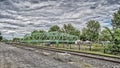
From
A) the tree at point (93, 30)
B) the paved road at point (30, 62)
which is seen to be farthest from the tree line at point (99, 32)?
the paved road at point (30, 62)

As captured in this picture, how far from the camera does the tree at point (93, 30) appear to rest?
11150cm

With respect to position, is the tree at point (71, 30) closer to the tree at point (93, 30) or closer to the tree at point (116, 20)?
the tree at point (93, 30)

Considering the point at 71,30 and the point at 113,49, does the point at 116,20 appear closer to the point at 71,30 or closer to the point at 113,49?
the point at 113,49

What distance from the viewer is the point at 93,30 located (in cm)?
11606

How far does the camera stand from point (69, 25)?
142 meters

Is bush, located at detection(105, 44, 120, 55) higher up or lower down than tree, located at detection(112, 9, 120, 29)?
lower down

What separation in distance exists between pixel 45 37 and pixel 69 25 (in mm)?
24636

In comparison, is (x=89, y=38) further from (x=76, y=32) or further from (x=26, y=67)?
(x=26, y=67)

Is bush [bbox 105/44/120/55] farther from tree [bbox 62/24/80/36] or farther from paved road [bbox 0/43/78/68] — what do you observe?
tree [bbox 62/24/80/36]

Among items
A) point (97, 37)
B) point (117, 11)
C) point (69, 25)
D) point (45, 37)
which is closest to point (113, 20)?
point (117, 11)

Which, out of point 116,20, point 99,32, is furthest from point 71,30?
point 116,20

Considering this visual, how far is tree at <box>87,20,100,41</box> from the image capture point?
4390 inches

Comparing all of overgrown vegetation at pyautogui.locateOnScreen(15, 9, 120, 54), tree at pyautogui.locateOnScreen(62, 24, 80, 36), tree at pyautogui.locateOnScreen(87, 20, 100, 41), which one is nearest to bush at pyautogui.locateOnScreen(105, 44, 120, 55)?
overgrown vegetation at pyautogui.locateOnScreen(15, 9, 120, 54)

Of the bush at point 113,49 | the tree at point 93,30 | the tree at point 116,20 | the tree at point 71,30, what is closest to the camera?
the bush at point 113,49
